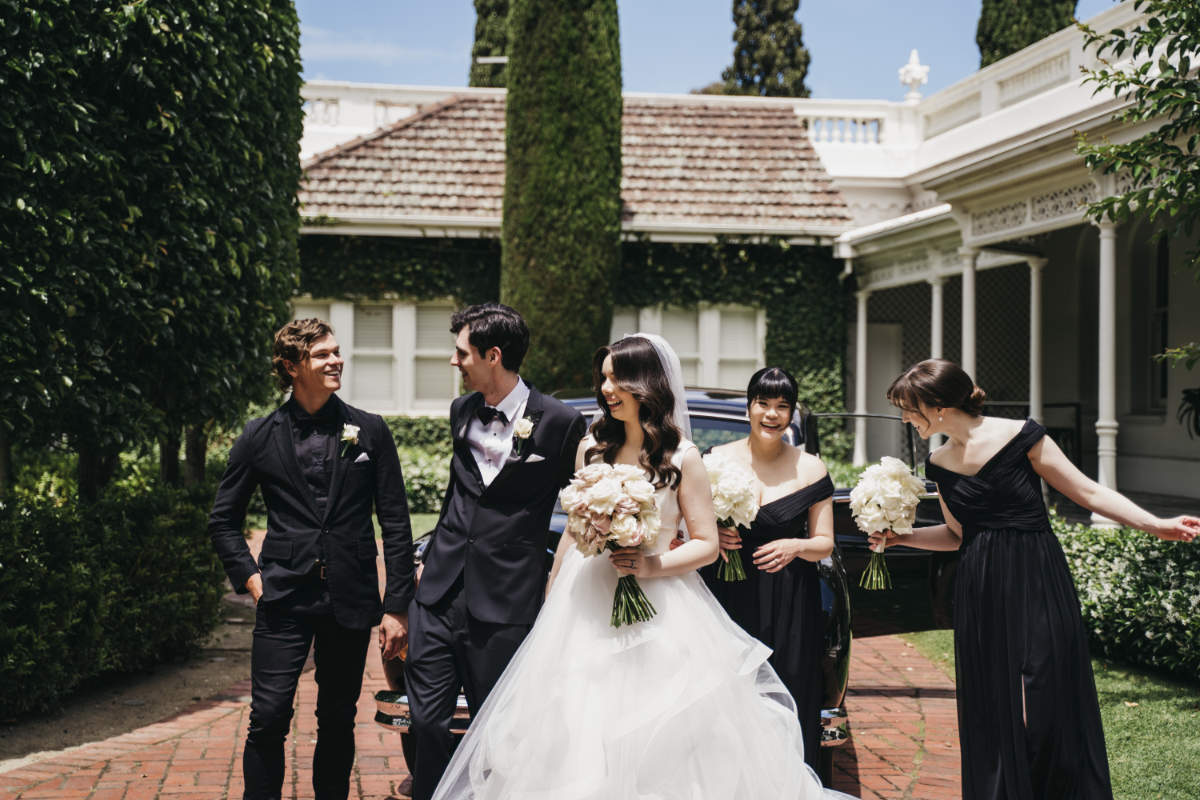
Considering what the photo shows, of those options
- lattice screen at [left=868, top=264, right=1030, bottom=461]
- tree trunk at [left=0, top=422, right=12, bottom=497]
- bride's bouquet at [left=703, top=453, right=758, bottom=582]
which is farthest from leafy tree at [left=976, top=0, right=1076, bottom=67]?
tree trunk at [left=0, top=422, right=12, bottom=497]

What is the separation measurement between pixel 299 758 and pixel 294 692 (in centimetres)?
159

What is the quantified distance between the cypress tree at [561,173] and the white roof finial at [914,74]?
7081mm

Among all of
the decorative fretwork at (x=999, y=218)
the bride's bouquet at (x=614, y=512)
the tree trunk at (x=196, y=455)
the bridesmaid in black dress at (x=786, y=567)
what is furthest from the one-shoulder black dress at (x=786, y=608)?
the decorative fretwork at (x=999, y=218)

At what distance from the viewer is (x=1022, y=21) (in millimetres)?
23844

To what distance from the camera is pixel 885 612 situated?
6121mm

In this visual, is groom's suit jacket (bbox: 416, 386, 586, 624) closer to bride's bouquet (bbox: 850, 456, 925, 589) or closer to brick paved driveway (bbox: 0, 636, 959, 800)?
bride's bouquet (bbox: 850, 456, 925, 589)

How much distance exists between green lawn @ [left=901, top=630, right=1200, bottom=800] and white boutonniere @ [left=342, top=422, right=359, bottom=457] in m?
3.77

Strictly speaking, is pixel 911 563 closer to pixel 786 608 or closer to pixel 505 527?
pixel 786 608

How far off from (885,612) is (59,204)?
5055mm

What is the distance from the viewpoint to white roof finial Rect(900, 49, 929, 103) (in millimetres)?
19266

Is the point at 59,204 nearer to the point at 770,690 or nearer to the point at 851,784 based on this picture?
the point at 770,690

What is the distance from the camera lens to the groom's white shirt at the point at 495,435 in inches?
154

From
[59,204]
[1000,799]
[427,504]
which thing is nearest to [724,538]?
[1000,799]

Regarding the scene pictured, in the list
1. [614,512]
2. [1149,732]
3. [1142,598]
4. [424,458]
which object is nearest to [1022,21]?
[424,458]
